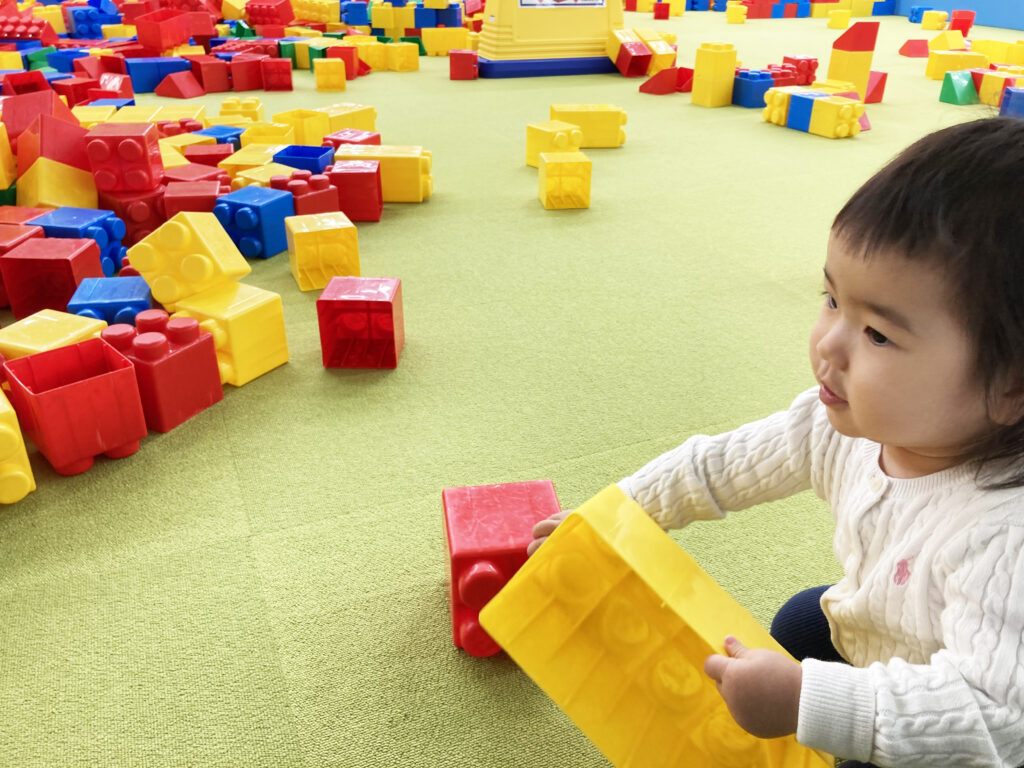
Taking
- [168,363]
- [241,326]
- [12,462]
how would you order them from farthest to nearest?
[241,326] < [168,363] < [12,462]

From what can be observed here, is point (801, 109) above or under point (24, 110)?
under

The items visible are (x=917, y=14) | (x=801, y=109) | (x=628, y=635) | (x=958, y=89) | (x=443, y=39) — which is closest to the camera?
(x=628, y=635)

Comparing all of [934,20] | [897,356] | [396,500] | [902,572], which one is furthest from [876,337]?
[934,20]

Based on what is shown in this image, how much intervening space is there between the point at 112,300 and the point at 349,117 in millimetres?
1571

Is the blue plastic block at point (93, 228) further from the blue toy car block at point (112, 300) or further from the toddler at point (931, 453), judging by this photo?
the toddler at point (931, 453)

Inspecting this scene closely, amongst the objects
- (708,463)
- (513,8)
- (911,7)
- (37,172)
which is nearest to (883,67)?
(513,8)

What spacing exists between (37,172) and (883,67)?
4.53 m

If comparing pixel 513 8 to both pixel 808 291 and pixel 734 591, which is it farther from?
pixel 734 591

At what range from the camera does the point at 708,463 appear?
691 mm

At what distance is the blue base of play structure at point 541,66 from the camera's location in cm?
423

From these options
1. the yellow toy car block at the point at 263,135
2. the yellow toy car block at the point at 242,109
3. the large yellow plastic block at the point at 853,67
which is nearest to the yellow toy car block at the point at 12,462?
the yellow toy car block at the point at 263,135

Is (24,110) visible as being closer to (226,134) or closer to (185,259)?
(226,134)

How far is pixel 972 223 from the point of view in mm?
440

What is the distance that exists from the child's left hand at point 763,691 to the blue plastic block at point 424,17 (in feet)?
16.9
